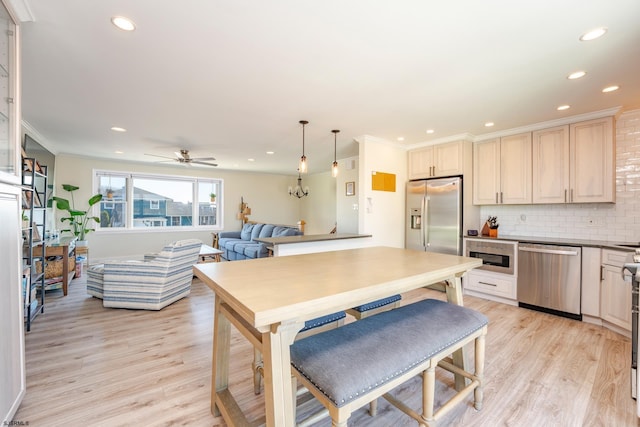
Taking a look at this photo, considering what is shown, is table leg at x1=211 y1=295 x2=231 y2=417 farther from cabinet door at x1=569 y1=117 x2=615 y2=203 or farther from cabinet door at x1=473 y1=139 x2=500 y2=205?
cabinet door at x1=569 y1=117 x2=615 y2=203

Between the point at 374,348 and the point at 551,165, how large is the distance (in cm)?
368

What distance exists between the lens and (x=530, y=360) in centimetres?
227

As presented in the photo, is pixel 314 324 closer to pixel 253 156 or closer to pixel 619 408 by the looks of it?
pixel 619 408

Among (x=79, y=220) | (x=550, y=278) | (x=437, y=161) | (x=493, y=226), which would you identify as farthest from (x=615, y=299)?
(x=79, y=220)

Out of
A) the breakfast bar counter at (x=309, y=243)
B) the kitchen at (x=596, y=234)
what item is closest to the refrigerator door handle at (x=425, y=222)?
the kitchen at (x=596, y=234)

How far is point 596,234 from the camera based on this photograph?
3.36 m

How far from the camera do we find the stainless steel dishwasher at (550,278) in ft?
10.1

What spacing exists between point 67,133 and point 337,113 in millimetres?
4102

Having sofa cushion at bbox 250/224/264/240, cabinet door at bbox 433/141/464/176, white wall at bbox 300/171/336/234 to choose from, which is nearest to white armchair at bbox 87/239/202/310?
sofa cushion at bbox 250/224/264/240

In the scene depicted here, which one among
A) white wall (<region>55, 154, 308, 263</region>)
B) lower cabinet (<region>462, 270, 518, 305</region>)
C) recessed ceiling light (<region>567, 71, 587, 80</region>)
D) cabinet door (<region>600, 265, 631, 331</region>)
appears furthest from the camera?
white wall (<region>55, 154, 308, 263</region>)

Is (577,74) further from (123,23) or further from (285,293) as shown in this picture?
(123,23)

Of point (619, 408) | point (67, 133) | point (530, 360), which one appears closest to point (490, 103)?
point (530, 360)

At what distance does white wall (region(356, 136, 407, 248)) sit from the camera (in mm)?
4105

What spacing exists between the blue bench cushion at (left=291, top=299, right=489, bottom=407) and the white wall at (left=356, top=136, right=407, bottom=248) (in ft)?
8.49
